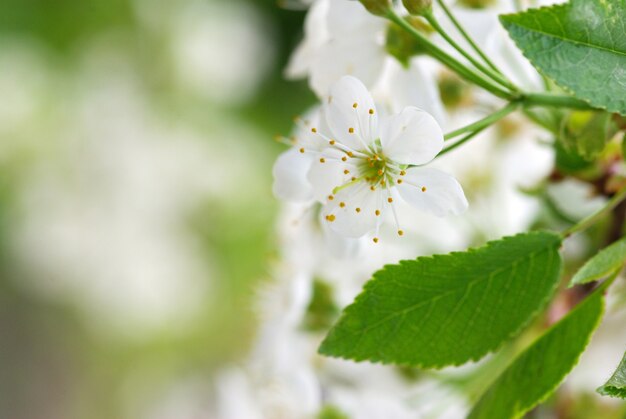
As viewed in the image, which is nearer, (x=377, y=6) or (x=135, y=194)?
(x=377, y=6)

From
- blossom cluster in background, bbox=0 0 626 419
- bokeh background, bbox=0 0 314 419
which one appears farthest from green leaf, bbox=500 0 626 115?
bokeh background, bbox=0 0 314 419

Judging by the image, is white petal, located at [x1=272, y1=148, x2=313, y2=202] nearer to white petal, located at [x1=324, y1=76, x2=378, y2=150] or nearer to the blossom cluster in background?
white petal, located at [x1=324, y1=76, x2=378, y2=150]

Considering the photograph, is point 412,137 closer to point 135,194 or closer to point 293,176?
point 293,176

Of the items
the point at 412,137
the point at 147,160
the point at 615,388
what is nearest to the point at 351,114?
the point at 412,137

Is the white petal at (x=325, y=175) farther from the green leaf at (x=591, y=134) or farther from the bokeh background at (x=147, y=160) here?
the bokeh background at (x=147, y=160)

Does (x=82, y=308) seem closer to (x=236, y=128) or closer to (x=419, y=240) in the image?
(x=236, y=128)

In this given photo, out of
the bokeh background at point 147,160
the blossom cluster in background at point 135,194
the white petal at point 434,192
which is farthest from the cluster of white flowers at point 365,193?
the bokeh background at point 147,160

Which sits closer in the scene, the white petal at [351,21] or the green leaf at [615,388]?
the green leaf at [615,388]

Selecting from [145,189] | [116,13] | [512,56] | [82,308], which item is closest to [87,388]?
[82,308]
